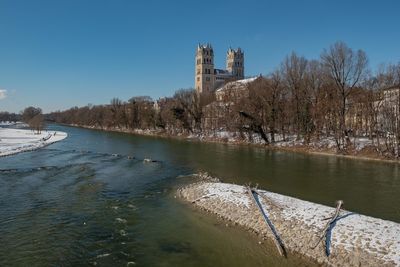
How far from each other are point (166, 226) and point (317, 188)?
1493 cm

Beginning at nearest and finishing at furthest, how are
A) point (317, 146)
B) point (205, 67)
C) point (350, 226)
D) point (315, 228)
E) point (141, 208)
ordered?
point (350, 226)
point (315, 228)
point (141, 208)
point (317, 146)
point (205, 67)

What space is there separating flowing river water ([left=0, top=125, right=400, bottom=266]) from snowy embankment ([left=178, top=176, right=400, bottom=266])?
0.97 metres

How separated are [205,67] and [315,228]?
178m

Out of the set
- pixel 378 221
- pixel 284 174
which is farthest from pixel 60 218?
pixel 284 174

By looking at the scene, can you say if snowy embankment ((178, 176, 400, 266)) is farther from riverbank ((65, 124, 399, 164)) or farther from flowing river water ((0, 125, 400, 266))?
riverbank ((65, 124, 399, 164))

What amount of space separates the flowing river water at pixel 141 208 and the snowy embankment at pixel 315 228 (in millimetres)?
971

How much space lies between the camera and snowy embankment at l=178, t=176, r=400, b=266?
49.1ft

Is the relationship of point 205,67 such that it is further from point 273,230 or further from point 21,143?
point 273,230

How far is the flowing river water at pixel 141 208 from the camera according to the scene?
16.0 meters

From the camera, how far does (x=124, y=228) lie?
19500mm

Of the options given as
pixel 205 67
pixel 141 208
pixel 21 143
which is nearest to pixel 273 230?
pixel 141 208

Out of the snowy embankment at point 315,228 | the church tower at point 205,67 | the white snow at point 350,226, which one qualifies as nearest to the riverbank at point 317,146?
the white snow at point 350,226

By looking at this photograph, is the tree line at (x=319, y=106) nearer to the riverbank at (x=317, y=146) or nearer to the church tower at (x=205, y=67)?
the riverbank at (x=317, y=146)

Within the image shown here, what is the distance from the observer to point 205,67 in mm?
191250
